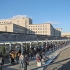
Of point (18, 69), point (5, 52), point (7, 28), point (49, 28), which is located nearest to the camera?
point (18, 69)

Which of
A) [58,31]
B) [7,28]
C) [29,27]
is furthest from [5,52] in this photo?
[58,31]

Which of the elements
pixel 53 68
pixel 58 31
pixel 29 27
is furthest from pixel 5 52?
pixel 58 31

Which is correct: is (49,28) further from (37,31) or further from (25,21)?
(25,21)

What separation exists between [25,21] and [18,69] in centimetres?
14903

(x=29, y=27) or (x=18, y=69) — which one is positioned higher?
(x=29, y=27)

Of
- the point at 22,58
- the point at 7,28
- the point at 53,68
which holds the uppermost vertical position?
the point at 7,28

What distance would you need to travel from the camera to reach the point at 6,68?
554 inches

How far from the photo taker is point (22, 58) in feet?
45.7

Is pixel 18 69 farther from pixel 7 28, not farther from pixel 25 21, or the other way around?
pixel 25 21

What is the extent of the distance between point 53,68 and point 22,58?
3.63 meters

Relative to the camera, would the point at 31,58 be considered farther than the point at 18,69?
Yes

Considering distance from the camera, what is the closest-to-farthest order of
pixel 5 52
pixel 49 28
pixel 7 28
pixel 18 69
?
pixel 18 69
pixel 5 52
pixel 7 28
pixel 49 28

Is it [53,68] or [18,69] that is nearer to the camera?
[18,69]

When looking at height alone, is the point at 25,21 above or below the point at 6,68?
above
